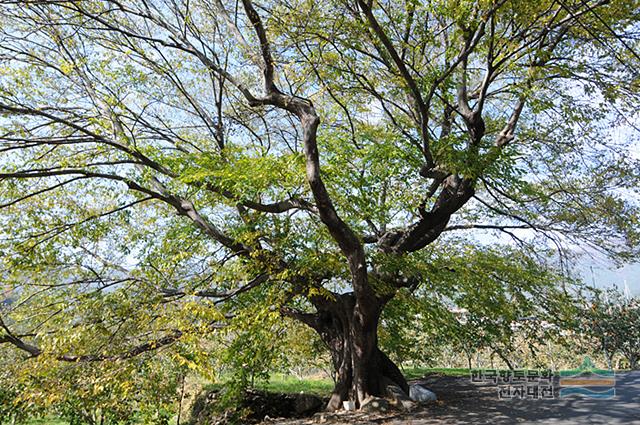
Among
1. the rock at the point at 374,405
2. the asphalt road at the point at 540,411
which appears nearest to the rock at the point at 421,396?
the asphalt road at the point at 540,411

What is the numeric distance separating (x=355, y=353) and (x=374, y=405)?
2.72 feet

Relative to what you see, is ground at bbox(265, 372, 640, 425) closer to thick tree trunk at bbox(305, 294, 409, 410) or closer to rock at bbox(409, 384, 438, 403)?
rock at bbox(409, 384, 438, 403)

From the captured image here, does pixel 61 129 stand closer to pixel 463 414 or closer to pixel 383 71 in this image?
pixel 383 71

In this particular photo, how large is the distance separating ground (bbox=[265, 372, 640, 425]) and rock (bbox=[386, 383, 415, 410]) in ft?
0.69

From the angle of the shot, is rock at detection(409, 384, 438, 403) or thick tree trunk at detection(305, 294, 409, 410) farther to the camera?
rock at detection(409, 384, 438, 403)

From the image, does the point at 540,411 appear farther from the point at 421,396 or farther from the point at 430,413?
the point at 421,396

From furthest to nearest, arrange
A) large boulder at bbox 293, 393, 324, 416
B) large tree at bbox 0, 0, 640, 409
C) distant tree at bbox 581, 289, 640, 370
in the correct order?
distant tree at bbox 581, 289, 640, 370 → large boulder at bbox 293, 393, 324, 416 → large tree at bbox 0, 0, 640, 409

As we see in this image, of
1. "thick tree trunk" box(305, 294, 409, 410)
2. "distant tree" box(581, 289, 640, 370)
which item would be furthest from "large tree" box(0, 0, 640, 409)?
"distant tree" box(581, 289, 640, 370)

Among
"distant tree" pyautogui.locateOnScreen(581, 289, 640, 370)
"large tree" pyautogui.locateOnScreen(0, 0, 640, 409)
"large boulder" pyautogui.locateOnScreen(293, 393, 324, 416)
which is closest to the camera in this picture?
"large tree" pyautogui.locateOnScreen(0, 0, 640, 409)

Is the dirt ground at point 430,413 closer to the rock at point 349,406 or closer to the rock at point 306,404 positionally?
the rock at point 349,406

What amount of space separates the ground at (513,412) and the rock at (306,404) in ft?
2.84

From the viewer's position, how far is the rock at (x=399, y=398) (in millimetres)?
6371

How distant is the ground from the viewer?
4.91 metres

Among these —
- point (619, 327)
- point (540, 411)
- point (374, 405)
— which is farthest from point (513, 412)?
point (619, 327)
